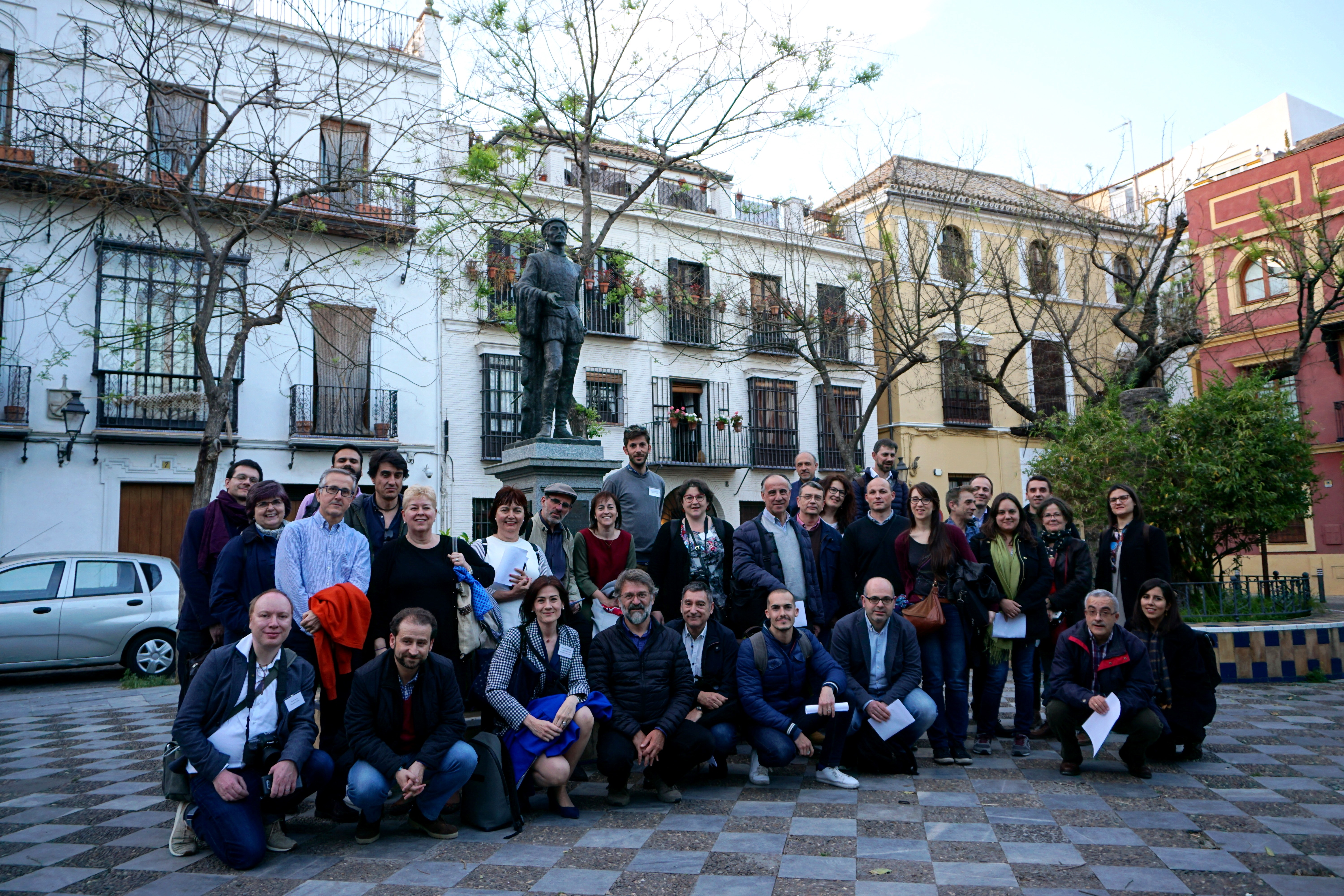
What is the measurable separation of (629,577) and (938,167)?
19039 millimetres

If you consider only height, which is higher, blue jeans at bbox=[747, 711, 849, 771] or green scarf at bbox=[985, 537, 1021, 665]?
green scarf at bbox=[985, 537, 1021, 665]

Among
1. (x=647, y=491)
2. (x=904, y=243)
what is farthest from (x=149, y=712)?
(x=904, y=243)

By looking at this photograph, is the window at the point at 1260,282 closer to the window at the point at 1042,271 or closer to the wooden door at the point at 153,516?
the window at the point at 1042,271

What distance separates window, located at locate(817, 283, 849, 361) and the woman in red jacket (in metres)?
13.1

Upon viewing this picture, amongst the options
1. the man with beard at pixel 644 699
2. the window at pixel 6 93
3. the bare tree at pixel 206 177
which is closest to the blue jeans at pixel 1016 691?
the man with beard at pixel 644 699

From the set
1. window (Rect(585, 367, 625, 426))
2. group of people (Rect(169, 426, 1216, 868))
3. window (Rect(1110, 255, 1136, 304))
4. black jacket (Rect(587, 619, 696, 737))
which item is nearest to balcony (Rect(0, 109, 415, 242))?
window (Rect(585, 367, 625, 426))

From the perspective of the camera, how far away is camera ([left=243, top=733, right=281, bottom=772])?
4.21m

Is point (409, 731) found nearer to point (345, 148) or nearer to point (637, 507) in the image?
point (637, 507)

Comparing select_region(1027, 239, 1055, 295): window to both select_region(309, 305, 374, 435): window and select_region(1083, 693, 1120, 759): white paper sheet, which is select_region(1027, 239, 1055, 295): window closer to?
select_region(1083, 693, 1120, 759): white paper sheet

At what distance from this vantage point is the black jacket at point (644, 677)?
5.08 meters

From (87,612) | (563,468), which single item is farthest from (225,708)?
(87,612)

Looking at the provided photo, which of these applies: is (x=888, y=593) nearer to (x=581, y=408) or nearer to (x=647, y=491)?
(x=647, y=491)

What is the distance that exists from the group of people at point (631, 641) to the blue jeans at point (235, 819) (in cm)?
1

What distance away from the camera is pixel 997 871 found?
384cm
